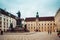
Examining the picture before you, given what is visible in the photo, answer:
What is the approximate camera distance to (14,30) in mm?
18234

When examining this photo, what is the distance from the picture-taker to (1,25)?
58.3ft

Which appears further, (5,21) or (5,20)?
(5,20)

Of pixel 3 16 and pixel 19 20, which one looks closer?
pixel 19 20

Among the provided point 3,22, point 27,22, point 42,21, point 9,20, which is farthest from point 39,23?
point 3,22

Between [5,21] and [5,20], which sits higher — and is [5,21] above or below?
below

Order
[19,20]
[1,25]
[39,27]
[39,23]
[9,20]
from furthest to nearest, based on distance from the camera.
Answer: [39,23], [39,27], [9,20], [19,20], [1,25]

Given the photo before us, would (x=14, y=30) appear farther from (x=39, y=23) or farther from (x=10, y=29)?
(x=39, y=23)

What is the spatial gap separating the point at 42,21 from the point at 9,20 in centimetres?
1536

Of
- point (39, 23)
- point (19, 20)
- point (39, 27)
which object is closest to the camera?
point (19, 20)

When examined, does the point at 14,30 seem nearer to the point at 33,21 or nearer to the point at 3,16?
the point at 3,16

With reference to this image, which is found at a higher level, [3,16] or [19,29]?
[3,16]

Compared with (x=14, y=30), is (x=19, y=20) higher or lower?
higher

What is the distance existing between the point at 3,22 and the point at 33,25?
57.1 feet

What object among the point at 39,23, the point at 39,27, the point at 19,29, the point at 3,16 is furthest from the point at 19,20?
the point at 39,23
